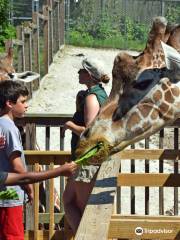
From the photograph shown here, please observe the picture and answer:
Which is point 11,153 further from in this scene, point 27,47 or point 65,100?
point 65,100

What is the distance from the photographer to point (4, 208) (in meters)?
6.02

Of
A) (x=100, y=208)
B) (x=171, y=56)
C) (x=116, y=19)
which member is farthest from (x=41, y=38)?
(x=100, y=208)

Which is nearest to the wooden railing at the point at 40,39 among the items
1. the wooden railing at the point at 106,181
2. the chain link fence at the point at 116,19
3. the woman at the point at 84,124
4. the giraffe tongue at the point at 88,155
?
the chain link fence at the point at 116,19

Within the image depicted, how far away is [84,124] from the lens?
6.80 metres

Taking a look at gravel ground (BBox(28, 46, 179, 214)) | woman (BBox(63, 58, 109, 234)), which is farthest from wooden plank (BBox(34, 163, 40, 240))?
gravel ground (BBox(28, 46, 179, 214))

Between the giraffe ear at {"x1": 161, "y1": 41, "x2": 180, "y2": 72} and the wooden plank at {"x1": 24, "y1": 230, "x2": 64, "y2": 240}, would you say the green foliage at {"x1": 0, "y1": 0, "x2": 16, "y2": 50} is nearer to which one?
the wooden plank at {"x1": 24, "y1": 230, "x2": 64, "y2": 240}

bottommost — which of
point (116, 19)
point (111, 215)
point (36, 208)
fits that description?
point (116, 19)

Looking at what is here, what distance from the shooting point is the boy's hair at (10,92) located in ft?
19.7

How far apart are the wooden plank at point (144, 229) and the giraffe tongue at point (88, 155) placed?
43.7 inches

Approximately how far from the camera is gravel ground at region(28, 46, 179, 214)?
448 inches

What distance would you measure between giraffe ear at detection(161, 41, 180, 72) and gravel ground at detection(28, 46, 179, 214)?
17.0 feet

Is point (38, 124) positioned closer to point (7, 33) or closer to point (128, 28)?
point (7, 33)

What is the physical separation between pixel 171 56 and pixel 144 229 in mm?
1575

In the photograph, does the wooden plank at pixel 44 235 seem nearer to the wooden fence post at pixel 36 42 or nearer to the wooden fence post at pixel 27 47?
the wooden fence post at pixel 27 47
